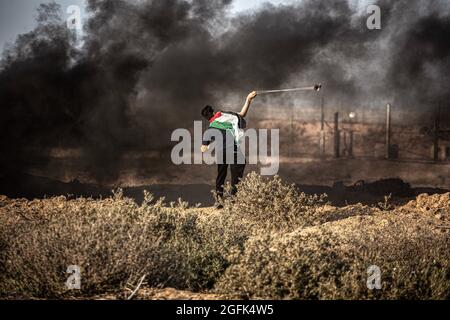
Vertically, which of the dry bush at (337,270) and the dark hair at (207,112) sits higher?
the dark hair at (207,112)

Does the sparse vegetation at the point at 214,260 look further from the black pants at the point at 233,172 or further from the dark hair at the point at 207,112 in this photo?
the dark hair at the point at 207,112

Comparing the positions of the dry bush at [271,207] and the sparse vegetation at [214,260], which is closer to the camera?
the sparse vegetation at [214,260]

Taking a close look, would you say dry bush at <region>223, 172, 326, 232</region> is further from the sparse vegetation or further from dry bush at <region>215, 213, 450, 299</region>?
dry bush at <region>215, 213, 450, 299</region>

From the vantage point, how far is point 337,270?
20.5ft

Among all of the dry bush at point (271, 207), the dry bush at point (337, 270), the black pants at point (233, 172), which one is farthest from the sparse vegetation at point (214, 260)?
the black pants at point (233, 172)

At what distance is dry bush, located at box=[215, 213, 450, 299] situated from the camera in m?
5.87

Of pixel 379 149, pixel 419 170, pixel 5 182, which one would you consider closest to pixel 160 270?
pixel 5 182

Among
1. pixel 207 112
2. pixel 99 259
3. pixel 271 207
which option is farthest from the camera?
pixel 207 112

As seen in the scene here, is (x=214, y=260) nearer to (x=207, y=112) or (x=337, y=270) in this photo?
(x=337, y=270)

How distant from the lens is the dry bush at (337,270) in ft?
19.3

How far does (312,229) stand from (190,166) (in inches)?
690

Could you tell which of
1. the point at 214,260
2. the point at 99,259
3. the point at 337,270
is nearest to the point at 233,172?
the point at 214,260

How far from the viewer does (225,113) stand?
442 inches
